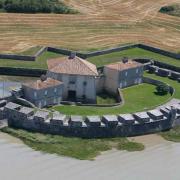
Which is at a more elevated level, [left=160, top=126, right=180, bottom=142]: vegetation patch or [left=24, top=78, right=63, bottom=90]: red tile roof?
[left=24, top=78, right=63, bottom=90]: red tile roof

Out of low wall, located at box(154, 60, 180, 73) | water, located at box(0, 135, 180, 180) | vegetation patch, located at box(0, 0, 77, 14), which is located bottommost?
water, located at box(0, 135, 180, 180)

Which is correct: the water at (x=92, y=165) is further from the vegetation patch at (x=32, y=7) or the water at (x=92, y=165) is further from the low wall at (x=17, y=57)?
the vegetation patch at (x=32, y=7)

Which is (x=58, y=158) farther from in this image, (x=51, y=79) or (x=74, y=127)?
(x=51, y=79)

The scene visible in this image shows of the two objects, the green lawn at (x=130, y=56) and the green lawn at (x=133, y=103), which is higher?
the green lawn at (x=130, y=56)

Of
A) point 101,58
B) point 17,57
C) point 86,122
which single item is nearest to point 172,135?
point 86,122

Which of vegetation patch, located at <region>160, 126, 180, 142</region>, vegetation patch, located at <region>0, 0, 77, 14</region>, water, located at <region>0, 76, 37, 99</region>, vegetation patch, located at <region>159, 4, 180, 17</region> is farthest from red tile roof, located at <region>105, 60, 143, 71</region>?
vegetation patch, located at <region>159, 4, 180, 17</region>

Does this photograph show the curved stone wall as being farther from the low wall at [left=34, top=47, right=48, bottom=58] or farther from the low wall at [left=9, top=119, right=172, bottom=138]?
the low wall at [left=34, top=47, right=48, bottom=58]

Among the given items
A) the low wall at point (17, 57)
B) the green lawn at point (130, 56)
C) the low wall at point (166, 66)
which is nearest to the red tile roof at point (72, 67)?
the low wall at point (17, 57)
